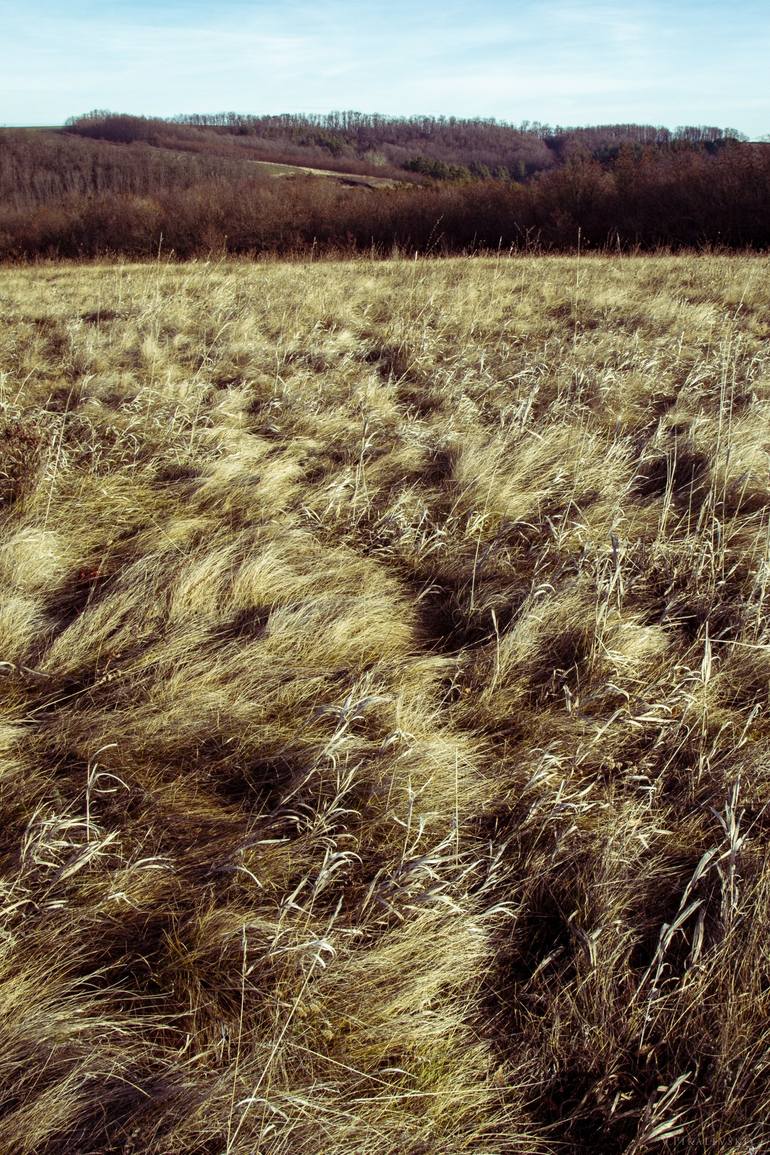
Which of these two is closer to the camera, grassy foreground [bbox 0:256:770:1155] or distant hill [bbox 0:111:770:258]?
grassy foreground [bbox 0:256:770:1155]

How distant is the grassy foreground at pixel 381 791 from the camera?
1282 millimetres

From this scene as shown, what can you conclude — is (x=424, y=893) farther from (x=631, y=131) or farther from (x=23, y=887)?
(x=631, y=131)

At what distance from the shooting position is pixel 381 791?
1.82 meters

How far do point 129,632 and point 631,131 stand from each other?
295 feet

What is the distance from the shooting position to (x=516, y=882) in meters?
1.65

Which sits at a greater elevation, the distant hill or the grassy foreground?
the distant hill

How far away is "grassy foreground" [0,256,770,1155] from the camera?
128cm

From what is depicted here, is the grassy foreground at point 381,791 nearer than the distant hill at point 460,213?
Yes

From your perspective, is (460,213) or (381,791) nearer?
(381,791)

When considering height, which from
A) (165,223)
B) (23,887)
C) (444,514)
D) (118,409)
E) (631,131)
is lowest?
(23,887)

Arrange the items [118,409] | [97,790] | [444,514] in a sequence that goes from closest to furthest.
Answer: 1. [97,790]
2. [444,514]
3. [118,409]

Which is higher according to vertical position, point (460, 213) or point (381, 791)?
point (460, 213)

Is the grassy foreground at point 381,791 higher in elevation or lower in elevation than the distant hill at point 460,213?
lower

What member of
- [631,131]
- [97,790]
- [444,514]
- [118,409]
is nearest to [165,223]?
[118,409]
